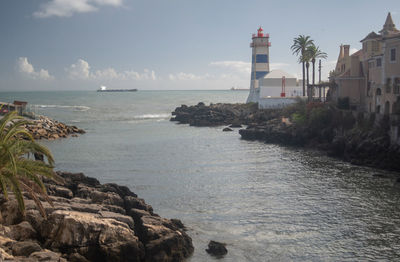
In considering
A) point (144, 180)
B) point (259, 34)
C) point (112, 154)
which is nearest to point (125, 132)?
point (112, 154)

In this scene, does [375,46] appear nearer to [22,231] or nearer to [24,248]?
[22,231]

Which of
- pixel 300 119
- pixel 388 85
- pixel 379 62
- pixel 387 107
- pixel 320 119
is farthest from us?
pixel 300 119

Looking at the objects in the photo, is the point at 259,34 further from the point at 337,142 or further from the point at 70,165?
the point at 70,165

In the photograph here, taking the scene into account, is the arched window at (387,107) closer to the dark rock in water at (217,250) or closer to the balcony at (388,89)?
the balcony at (388,89)

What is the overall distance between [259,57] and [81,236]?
74378 mm

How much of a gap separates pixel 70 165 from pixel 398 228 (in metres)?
25.9

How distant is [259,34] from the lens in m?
82.2

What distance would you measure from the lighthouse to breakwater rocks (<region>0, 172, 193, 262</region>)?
6812 centimetres

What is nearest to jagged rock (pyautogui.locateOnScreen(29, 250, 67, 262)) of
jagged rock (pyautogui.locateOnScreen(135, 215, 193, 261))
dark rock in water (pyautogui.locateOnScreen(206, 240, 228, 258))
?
jagged rock (pyautogui.locateOnScreen(135, 215, 193, 261))

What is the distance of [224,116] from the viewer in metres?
75.9

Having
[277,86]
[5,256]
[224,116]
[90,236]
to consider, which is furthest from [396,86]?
[224,116]

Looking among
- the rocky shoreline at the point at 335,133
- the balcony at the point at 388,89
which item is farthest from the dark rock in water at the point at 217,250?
the balcony at the point at 388,89

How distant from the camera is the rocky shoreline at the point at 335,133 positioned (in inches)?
1332

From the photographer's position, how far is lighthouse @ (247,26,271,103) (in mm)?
81938
